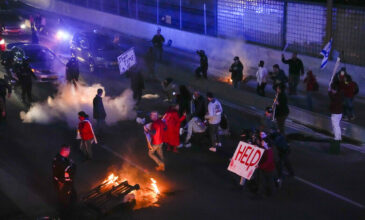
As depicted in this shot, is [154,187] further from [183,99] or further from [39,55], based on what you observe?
[39,55]

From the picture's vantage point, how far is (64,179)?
10766 mm

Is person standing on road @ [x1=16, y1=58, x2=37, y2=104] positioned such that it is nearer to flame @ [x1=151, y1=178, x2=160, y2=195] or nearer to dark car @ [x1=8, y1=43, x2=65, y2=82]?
dark car @ [x1=8, y1=43, x2=65, y2=82]

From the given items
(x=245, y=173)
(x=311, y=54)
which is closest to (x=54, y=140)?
(x=245, y=173)

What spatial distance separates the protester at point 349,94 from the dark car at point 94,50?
Answer: 1110 cm

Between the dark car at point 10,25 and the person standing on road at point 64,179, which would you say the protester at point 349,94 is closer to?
the person standing on road at point 64,179

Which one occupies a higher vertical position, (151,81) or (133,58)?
(133,58)

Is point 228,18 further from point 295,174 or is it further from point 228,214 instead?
point 228,214

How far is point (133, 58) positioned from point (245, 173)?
932 cm

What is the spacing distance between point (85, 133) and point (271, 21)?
11853mm

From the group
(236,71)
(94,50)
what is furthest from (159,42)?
(236,71)

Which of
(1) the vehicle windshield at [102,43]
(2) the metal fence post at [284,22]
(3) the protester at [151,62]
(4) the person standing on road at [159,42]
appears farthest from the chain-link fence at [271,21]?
(1) the vehicle windshield at [102,43]

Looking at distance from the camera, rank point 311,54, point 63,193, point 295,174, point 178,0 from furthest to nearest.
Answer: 1. point 178,0
2. point 311,54
3. point 295,174
4. point 63,193

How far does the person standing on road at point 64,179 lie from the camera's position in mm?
10719

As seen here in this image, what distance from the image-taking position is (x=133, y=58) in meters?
19.8
